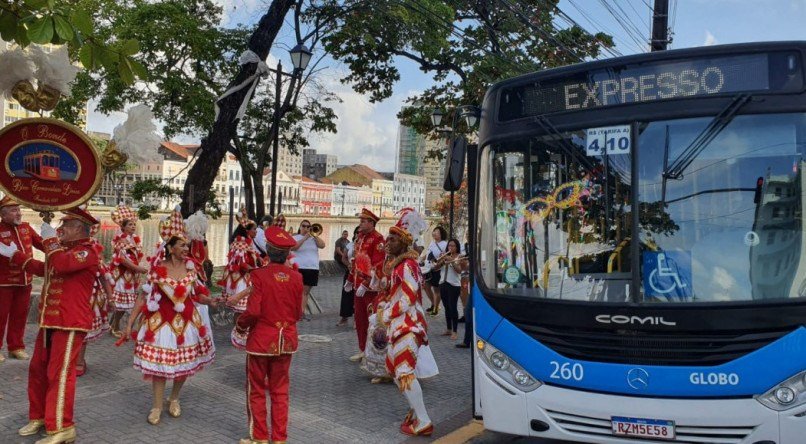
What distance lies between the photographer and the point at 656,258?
5.03m

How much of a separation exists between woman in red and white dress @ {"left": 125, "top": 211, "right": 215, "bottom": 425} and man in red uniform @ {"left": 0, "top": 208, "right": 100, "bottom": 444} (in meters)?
0.58

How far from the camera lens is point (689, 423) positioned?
4.79m

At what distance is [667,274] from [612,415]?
1.01 meters

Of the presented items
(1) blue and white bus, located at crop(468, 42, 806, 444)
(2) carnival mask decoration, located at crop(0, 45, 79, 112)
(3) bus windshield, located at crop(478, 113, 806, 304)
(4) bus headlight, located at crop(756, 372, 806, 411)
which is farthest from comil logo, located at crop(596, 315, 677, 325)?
(2) carnival mask decoration, located at crop(0, 45, 79, 112)

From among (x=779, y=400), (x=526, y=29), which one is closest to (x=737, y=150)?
(x=779, y=400)

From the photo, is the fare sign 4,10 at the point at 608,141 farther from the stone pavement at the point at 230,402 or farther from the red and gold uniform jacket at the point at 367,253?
the red and gold uniform jacket at the point at 367,253

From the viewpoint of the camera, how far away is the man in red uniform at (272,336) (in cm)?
566

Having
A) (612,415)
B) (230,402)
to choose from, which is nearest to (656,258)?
(612,415)

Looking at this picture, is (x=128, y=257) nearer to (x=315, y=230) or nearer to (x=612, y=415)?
(x=315, y=230)

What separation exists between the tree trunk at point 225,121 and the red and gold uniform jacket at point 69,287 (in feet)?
20.7

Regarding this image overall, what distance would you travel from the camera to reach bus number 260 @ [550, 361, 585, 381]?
512 cm

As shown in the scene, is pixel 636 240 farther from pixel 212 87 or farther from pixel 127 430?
pixel 212 87

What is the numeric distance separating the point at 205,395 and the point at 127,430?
1.36 meters

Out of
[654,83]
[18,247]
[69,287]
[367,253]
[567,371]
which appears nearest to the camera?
[567,371]
